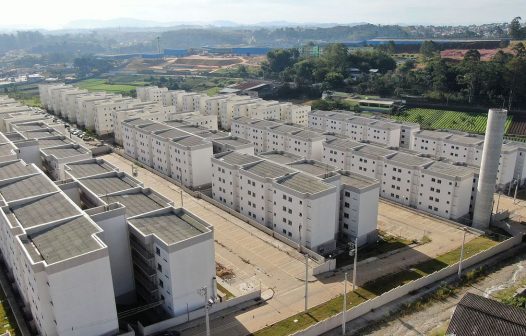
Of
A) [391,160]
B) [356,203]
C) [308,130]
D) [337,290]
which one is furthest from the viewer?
[308,130]

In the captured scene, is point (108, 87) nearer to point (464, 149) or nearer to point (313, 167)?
point (313, 167)

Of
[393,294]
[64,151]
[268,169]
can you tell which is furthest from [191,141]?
[393,294]

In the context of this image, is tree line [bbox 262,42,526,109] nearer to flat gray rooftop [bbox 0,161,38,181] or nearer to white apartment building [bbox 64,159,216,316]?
flat gray rooftop [bbox 0,161,38,181]

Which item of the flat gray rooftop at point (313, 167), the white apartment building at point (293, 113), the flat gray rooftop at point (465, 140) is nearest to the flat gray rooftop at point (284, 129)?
the white apartment building at point (293, 113)

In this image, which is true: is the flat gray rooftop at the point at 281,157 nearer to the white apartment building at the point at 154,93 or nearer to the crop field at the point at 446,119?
the crop field at the point at 446,119

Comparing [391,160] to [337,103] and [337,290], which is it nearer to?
[337,290]

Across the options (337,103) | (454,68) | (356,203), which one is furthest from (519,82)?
(356,203)

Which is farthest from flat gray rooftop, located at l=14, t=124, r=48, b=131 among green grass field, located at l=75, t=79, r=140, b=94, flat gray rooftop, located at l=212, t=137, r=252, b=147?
green grass field, located at l=75, t=79, r=140, b=94
